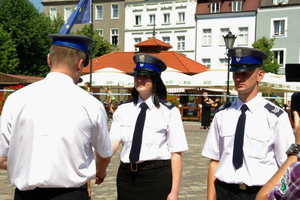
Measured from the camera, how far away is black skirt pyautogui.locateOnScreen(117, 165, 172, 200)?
4.03 metres

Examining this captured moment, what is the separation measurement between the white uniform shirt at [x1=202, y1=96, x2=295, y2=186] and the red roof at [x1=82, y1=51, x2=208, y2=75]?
95.1 ft

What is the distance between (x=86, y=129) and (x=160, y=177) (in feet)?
5.00

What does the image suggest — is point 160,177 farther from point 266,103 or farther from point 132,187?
point 266,103

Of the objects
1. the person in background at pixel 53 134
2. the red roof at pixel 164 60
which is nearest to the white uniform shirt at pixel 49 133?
the person in background at pixel 53 134

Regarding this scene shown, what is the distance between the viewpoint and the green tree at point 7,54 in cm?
4200

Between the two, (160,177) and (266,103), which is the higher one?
(266,103)

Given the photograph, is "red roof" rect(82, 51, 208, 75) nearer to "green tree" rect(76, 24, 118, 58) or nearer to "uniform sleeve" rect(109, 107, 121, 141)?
"green tree" rect(76, 24, 118, 58)

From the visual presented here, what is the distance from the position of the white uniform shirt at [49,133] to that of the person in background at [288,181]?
3.94ft

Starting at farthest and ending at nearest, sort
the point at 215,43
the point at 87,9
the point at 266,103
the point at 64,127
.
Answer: the point at 215,43 < the point at 87,9 < the point at 266,103 < the point at 64,127

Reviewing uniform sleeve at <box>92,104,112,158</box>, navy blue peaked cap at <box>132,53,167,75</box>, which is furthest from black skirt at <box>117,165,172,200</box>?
uniform sleeve at <box>92,104,112,158</box>

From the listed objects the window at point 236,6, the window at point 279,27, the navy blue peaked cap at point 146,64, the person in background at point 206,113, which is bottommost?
the person in background at point 206,113

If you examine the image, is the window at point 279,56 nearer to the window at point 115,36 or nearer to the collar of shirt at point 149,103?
the window at point 115,36

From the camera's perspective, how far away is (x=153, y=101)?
14.1 feet

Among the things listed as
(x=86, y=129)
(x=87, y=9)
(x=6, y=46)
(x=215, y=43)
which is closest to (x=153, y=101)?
(x=86, y=129)
